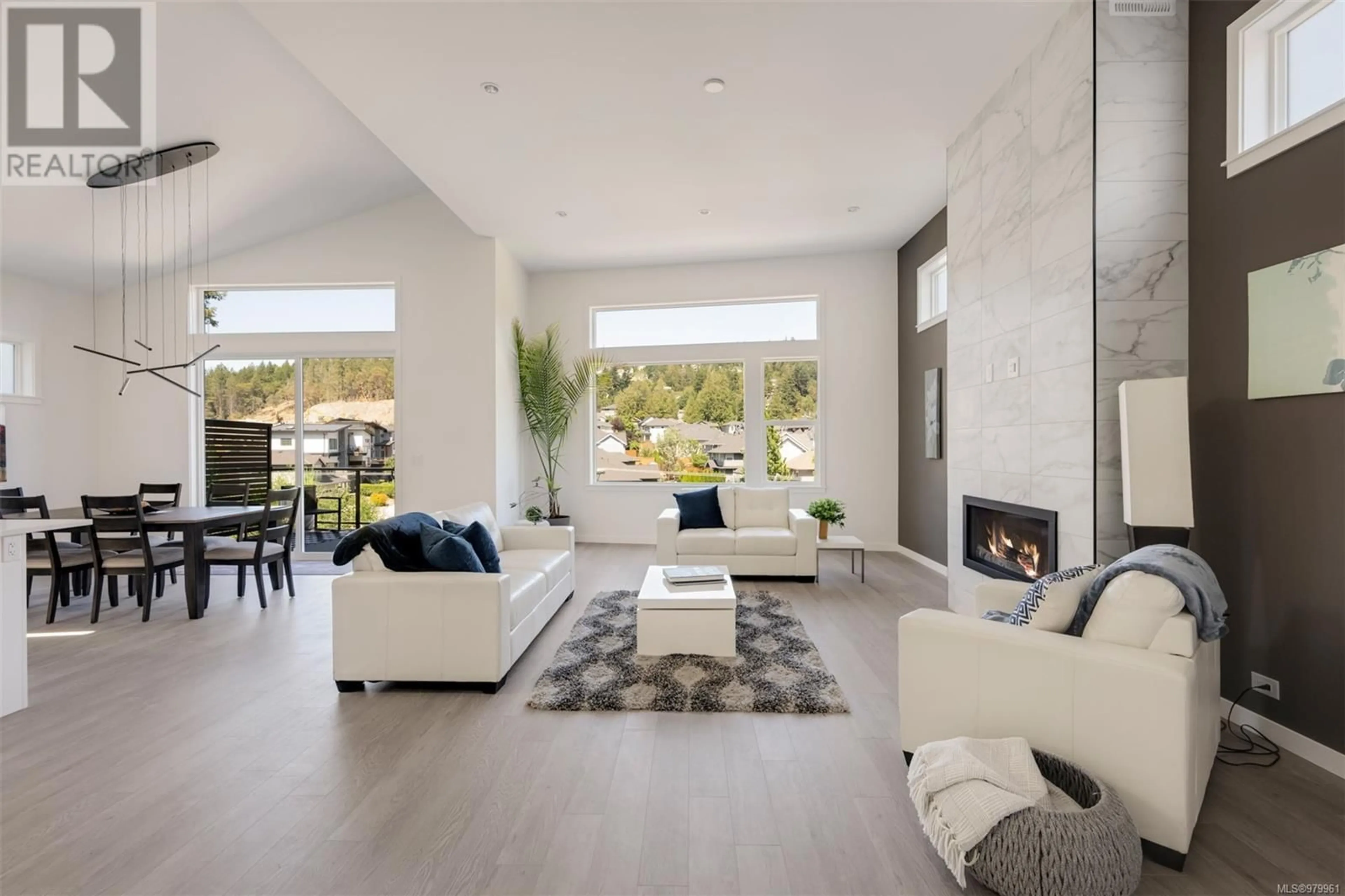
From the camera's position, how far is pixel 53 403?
5668 mm

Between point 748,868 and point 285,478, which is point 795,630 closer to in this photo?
point 748,868

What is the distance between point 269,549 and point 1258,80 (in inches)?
257

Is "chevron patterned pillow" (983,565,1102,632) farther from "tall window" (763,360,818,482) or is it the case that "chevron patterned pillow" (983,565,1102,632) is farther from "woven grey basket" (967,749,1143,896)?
"tall window" (763,360,818,482)

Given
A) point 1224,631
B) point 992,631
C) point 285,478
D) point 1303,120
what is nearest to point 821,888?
point 992,631

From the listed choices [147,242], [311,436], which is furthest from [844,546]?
[147,242]

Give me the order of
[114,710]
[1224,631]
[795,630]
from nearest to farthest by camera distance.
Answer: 1. [1224,631]
2. [114,710]
3. [795,630]

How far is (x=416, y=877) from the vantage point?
60.4 inches

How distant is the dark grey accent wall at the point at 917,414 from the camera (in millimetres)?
5133

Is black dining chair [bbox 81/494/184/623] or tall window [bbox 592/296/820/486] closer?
black dining chair [bbox 81/494/184/623]

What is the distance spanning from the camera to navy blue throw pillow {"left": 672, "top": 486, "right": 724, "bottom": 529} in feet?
17.2

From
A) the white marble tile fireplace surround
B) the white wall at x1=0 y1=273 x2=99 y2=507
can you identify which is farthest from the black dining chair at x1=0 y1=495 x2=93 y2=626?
the white marble tile fireplace surround

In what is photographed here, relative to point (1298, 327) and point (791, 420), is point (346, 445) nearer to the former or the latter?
point (791, 420)

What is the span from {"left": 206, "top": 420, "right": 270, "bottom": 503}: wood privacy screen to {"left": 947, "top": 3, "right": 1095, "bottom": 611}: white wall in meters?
6.79

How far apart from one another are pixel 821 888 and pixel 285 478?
6.52 m
